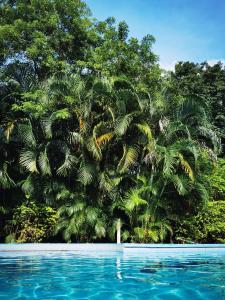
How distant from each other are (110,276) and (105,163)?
6.57m

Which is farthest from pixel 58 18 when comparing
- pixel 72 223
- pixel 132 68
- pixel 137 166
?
pixel 72 223

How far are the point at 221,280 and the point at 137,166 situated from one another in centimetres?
702

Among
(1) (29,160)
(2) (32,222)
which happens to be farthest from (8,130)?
(2) (32,222)

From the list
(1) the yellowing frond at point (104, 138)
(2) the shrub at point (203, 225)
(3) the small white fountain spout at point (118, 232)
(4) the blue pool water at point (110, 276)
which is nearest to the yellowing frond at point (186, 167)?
(2) the shrub at point (203, 225)

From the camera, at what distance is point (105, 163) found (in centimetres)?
1370

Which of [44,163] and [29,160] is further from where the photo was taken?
[29,160]

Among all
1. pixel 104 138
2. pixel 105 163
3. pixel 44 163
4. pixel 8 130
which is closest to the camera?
pixel 44 163

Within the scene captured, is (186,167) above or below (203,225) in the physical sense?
above

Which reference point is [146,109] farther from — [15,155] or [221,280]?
[221,280]

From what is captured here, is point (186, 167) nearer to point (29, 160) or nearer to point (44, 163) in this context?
point (44, 163)

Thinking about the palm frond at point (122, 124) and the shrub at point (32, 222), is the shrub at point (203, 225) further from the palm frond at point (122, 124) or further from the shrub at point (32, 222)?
the shrub at point (32, 222)

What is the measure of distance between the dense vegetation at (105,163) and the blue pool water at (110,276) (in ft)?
6.88

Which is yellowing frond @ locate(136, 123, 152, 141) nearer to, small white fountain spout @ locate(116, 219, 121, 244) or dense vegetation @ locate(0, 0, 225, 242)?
dense vegetation @ locate(0, 0, 225, 242)

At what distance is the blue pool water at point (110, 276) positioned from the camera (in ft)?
18.7
